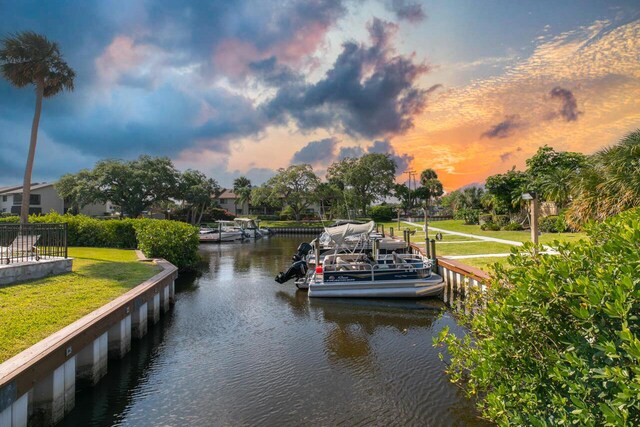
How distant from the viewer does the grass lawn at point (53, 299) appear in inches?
266

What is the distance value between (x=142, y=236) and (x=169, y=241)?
1.61 meters

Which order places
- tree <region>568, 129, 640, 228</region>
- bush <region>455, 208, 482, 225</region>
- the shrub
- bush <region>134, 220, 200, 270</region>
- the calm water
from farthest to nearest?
bush <region>455, 208, 482, 225</region> → the shrub → bush <region>134, 220, 200, 270</region> → tree <region>568, 129, 640, 228</region> → the calm water

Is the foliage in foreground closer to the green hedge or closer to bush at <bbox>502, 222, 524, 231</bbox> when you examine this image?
the green hedge

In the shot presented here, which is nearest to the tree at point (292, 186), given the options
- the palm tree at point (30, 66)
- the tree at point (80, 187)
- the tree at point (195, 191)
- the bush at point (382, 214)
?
the tree at point (195, 191)

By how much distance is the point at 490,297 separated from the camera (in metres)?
5.21

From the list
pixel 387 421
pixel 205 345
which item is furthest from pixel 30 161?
pixel 387 421

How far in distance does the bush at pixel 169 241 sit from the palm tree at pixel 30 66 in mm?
5838

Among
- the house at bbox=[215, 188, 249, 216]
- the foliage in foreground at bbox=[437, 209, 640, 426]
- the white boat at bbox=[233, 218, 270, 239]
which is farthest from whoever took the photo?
the house at bbox=[215, 188, 249, 216]

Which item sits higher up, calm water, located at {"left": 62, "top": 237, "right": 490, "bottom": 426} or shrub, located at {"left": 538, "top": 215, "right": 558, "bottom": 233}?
shrub, located at {"left": 538, "top": 215, "right": 558, "bottom": 233}

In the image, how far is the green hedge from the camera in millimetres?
20719

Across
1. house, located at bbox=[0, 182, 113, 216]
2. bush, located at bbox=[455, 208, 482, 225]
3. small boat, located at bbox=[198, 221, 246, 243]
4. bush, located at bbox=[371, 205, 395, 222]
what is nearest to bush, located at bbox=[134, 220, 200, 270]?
small boat, located at bbox=[198, 221, 246, 243]

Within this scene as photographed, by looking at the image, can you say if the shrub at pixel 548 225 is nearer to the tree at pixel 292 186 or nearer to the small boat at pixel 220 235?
the small boat at pixel 220 235

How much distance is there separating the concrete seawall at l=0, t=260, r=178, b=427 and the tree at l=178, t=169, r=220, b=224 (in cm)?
5457

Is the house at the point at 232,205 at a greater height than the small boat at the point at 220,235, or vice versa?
the house at the point at 232,205
